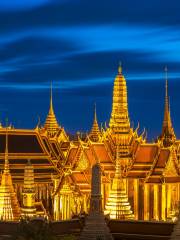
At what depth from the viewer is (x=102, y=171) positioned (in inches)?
1885

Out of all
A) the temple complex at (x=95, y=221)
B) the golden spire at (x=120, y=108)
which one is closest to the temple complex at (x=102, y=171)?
the golden spire at (x=120, y=108)

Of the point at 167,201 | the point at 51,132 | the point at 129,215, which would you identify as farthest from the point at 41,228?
the point at 51,132

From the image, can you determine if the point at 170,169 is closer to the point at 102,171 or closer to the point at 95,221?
the point at 102,171

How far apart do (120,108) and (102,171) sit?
11.7 ft

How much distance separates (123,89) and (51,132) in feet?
46.5

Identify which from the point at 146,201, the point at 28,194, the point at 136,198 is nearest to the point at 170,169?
the point at 146,201

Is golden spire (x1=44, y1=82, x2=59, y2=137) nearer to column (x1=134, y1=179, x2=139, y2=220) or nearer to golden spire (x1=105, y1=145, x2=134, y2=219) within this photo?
column (x1=134, y1=179, x2=139, y2=220)

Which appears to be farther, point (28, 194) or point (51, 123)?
point (51, 123)

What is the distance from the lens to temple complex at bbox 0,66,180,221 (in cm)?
4681

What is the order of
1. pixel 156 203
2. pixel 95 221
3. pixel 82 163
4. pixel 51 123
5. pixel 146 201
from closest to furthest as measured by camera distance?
pixel 95 221, pixel 156 203, pixel 146 201, pixel 82 163, pixel 51 123

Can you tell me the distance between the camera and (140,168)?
48.1 m

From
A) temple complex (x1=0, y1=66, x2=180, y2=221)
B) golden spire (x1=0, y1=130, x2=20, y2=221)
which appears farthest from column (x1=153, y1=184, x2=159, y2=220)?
golden spire (x1=0, y1=130, x2=20, y2=221)

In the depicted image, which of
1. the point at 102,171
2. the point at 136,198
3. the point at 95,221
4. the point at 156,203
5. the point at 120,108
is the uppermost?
the point at 120,108

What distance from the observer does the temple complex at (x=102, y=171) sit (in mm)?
46812
